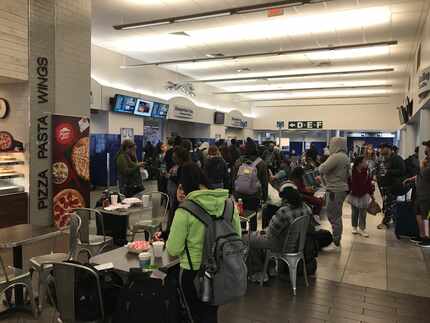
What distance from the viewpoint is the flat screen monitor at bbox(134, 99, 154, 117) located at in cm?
1151

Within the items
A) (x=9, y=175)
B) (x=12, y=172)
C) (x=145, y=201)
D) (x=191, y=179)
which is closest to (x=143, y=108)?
(x=12, y=172)

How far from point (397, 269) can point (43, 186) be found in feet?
17.1

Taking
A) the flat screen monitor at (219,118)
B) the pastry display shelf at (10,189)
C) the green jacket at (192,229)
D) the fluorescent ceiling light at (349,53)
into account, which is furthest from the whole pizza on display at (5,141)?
the flat screen monitor at (219,118)

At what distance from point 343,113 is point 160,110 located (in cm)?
1111

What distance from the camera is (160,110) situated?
41.9 feet

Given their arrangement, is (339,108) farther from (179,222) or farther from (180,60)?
(179,222)

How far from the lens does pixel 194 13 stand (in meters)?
7.42

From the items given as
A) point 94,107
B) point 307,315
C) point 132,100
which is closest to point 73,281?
point 307,315

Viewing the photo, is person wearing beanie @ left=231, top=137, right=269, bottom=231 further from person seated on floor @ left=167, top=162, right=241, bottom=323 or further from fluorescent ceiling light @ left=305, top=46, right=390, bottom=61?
fluorescent ceiling light @ left=305, top=46, right=390, bottom=61

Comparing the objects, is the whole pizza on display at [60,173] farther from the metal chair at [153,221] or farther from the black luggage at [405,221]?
the black luggage at [405,221]

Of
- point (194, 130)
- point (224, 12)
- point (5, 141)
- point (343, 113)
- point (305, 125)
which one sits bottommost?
point (5, 141)

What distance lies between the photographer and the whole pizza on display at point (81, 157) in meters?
6.09

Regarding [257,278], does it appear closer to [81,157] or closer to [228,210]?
[228,210]

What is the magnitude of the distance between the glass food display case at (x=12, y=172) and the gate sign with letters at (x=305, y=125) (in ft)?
55.5
